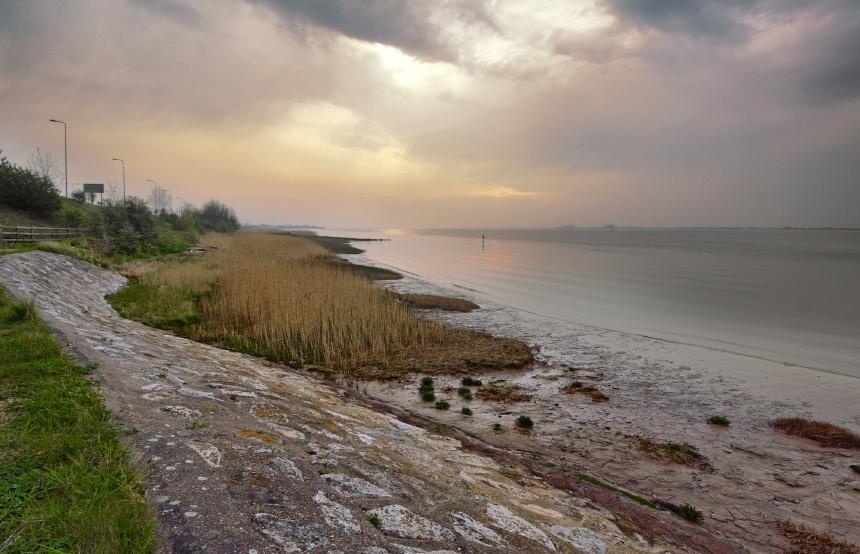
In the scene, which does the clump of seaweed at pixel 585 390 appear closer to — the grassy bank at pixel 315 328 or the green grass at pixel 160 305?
the grassy bank at pixel 315 328

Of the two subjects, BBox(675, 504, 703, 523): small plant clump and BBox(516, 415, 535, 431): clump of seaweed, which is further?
BBox(516, 415, 535, 431): clump of seaweed

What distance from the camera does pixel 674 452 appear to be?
779 centimetres

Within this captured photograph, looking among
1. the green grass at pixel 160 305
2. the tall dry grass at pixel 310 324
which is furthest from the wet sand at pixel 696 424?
the green grass at pixel 160 305

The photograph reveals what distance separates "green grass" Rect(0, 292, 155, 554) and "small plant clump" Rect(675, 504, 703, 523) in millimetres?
6394

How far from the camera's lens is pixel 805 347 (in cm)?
1725

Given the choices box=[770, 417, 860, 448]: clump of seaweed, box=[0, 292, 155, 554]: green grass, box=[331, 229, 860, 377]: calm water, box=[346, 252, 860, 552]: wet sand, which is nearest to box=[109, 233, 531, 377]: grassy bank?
box=[346, 252, 860, 552]: wet sand

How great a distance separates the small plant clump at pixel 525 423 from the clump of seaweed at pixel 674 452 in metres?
1.96

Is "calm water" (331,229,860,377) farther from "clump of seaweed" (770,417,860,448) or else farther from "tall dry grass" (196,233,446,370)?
"tall dry grass" (196,233,446,370)

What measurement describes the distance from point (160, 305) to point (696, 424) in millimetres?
17379

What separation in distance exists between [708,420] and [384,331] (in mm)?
9856

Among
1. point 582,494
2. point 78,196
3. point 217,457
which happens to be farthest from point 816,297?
point 78,196

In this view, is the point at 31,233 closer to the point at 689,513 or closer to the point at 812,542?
the point at 689,513

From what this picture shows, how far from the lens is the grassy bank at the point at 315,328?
41.8 ft

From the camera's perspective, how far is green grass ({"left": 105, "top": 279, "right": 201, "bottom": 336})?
44.9 ft
